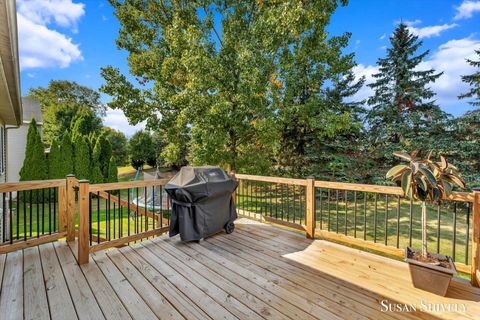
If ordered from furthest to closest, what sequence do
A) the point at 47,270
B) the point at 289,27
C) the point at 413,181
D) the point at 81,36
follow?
the point at 81,36 < the point at 289,27 < the point at 47,270 < the point at 413,181

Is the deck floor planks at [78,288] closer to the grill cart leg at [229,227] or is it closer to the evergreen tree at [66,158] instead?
the grill cart leg at [229,227]

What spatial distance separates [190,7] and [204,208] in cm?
700

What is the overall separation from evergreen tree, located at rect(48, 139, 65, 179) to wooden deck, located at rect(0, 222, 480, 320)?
6.76m

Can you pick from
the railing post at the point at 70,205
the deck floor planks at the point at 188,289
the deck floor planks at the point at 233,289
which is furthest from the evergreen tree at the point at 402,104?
the railing post at the point at 70,205

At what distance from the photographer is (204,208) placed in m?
3.37

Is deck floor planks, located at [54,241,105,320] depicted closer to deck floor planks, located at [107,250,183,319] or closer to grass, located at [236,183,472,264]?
deck floor planks, located at [107,250,183,319]

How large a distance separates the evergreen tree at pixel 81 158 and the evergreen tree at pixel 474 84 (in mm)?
14608

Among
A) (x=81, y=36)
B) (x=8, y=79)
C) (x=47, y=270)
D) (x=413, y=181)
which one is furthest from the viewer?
(x=81, y=36)

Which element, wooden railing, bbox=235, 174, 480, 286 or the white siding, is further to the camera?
the white siding

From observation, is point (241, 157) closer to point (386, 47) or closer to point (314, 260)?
point (314, 260)

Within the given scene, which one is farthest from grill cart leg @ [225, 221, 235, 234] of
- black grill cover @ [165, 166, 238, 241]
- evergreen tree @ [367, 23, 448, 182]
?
evergreen tree @ [367, 23, 448, 182]

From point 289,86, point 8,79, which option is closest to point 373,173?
point 289,86

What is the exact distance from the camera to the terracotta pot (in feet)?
6.74

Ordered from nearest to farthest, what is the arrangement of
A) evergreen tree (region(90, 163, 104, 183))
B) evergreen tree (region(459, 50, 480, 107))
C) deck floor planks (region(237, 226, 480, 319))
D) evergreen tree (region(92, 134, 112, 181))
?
1. deck floor planks (region(237, 226, 480, 319))
2. evergreen tree (region(459, 50, 480, 107))
3. evergreen tree (region(90, 163, 104, 183))
4. evergreen tree (region(92, 134, 112, 181))
